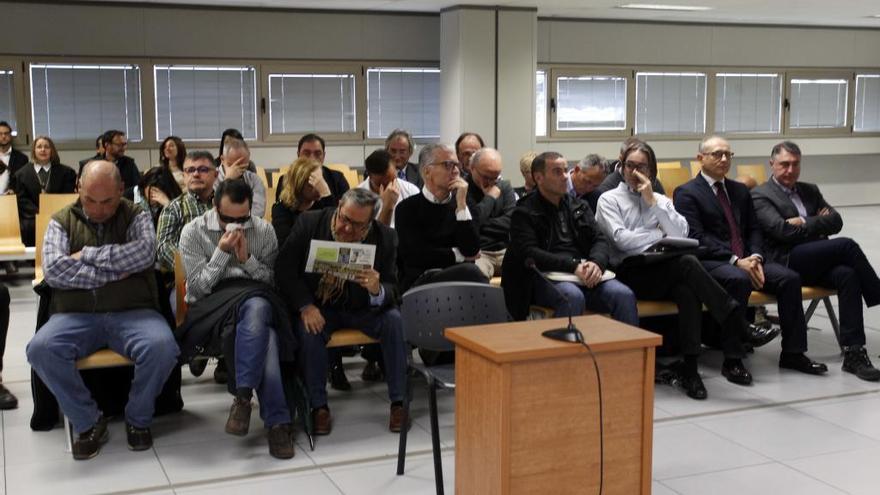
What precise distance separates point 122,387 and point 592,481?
2407mm

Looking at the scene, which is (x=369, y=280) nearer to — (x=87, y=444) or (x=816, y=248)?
(x=87, y=444)

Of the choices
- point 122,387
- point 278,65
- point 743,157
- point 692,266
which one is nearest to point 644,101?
point 743,157

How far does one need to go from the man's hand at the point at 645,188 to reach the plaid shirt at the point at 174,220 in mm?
2204

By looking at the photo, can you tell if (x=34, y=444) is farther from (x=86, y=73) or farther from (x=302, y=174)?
(x=86, y=73)

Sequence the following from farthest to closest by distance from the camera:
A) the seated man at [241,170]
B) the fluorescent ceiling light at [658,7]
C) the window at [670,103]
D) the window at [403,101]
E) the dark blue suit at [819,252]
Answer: the window at [670,103] → the window at [403,101] → the fluorescent ceiling light at [658,7] → the dark blue suit at [819,252] → the seated man at [241,170]

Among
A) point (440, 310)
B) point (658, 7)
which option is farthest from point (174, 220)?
point (658, 7)

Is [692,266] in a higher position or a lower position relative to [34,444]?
higher

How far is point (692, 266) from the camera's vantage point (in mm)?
4832

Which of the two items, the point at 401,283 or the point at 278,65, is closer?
the point at 401,283

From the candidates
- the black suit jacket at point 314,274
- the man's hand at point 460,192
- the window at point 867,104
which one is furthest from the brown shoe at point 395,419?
the window at point 867,104

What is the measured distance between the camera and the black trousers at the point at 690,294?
4.81 meters

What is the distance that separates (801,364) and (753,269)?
0.59 meters

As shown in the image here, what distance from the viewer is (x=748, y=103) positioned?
13.2m

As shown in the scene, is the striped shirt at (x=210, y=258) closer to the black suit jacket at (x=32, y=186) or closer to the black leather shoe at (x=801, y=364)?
the black leather shoe at (x=801, y=364)
